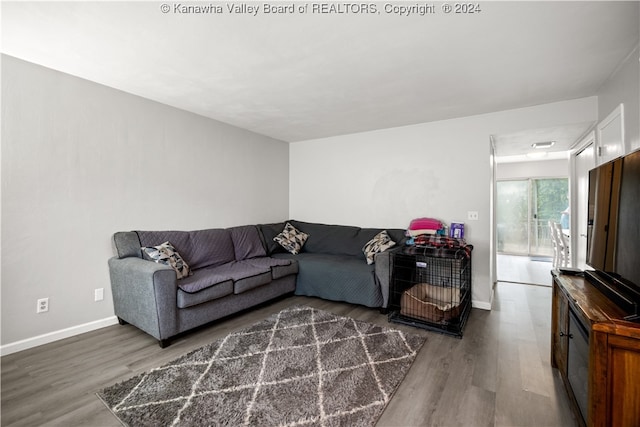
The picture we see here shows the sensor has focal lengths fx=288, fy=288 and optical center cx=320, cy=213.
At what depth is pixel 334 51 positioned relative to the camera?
2.13 meters

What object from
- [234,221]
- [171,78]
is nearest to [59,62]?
[171,78]

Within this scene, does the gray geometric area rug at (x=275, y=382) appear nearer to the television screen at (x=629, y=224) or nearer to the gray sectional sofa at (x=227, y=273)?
the gray sectional sofa at (x=227, y=273)

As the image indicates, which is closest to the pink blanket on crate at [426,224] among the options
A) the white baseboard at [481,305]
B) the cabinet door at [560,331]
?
the white baseboard at [481,305]

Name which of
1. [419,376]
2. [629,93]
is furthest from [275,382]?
[629,93]

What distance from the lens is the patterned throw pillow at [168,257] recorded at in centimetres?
279

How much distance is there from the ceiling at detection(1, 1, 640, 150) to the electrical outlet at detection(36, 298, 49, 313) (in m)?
1.99

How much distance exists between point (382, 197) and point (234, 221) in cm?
218

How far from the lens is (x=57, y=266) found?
2535 mm

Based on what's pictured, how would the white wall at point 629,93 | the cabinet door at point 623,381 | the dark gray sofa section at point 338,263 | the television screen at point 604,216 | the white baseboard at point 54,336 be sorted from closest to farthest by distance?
the cabinet door at point 623,381 < the television screen at point 604,216 < the white wall at point 629,93 < the white baseboard at point 54,336 < the dark gray sofa section at point 338,263

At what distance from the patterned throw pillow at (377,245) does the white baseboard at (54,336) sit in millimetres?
2783

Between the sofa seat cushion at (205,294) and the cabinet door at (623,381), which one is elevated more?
the cabinet door at (623,381)

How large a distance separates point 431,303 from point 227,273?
84.9 inches

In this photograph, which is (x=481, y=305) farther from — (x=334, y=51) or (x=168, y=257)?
(x=168, y=257)

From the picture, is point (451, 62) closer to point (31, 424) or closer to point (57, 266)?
point (31, 424)
